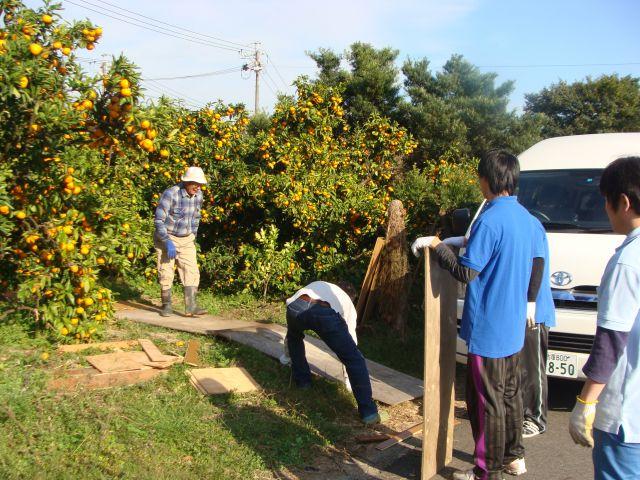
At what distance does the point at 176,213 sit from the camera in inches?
303

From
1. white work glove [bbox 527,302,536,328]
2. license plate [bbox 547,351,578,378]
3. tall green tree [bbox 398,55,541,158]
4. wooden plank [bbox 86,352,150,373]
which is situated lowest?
wooden plank [bbox 86,352,150,373]

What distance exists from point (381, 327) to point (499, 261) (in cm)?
440

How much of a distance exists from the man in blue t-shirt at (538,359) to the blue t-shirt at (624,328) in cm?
195

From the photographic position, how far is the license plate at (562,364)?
209 inches

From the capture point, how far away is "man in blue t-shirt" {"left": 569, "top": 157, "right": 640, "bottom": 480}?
96.1 inches

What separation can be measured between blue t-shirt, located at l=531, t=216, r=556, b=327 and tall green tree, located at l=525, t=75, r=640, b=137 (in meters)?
18.2

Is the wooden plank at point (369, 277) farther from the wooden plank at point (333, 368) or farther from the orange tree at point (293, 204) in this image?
the wooden plank at point (333, 368)

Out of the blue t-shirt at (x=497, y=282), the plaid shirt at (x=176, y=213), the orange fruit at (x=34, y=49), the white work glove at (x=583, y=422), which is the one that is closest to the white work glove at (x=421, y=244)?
the blue t-shirt at (x=497, y=282)

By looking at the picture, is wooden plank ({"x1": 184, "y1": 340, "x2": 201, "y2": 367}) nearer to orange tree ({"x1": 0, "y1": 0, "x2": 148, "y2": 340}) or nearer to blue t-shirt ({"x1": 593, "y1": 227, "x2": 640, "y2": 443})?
orange tree ({"x1": 0, "y1": 0, "x2": 148, "y2": 340})

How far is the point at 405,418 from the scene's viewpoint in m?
5.56

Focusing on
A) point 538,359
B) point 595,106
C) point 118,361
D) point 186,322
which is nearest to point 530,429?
point 538,359

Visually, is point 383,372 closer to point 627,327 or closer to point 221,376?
point 221,376

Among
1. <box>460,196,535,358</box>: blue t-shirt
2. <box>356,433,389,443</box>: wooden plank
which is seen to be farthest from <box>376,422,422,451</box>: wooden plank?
<box>460,196,535,358</box>: blue t-shirt

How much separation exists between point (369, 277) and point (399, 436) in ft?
11.7
